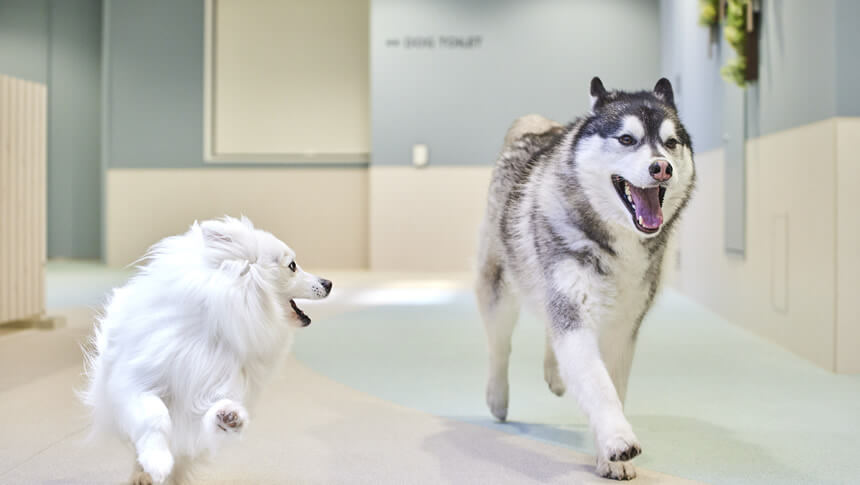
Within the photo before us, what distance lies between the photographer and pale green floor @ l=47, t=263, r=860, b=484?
254cm

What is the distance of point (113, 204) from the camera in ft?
33.8

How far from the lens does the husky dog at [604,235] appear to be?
2.22 meters

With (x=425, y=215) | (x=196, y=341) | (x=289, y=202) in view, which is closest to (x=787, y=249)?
(x=196, y=341)

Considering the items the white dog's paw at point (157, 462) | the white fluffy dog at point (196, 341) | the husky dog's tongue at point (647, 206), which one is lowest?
the white dog's paw at point (157, 462)

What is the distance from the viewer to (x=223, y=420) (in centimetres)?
182

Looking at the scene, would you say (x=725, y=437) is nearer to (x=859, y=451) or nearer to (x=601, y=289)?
(x=859, y=451)

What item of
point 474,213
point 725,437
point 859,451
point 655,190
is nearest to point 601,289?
point 655,190

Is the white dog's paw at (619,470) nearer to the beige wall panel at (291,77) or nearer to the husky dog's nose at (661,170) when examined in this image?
the husky dog's nose at (661,170)

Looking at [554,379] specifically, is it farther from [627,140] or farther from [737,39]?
[737,39]

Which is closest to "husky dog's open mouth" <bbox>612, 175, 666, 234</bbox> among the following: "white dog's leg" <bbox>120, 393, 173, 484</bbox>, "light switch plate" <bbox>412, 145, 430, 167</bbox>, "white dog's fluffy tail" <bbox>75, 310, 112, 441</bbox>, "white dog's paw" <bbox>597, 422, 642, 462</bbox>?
"white dog's paw" <bbox>597, 422, 642, 462</bbox>

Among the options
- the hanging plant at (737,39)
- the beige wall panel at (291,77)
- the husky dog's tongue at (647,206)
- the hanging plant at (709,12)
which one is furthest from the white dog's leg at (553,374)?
the beige wall panel at (291,77)

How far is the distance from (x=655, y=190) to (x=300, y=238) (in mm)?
8202

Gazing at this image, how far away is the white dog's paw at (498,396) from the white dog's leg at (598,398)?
2.08ft

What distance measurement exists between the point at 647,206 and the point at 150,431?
1.38 metres
